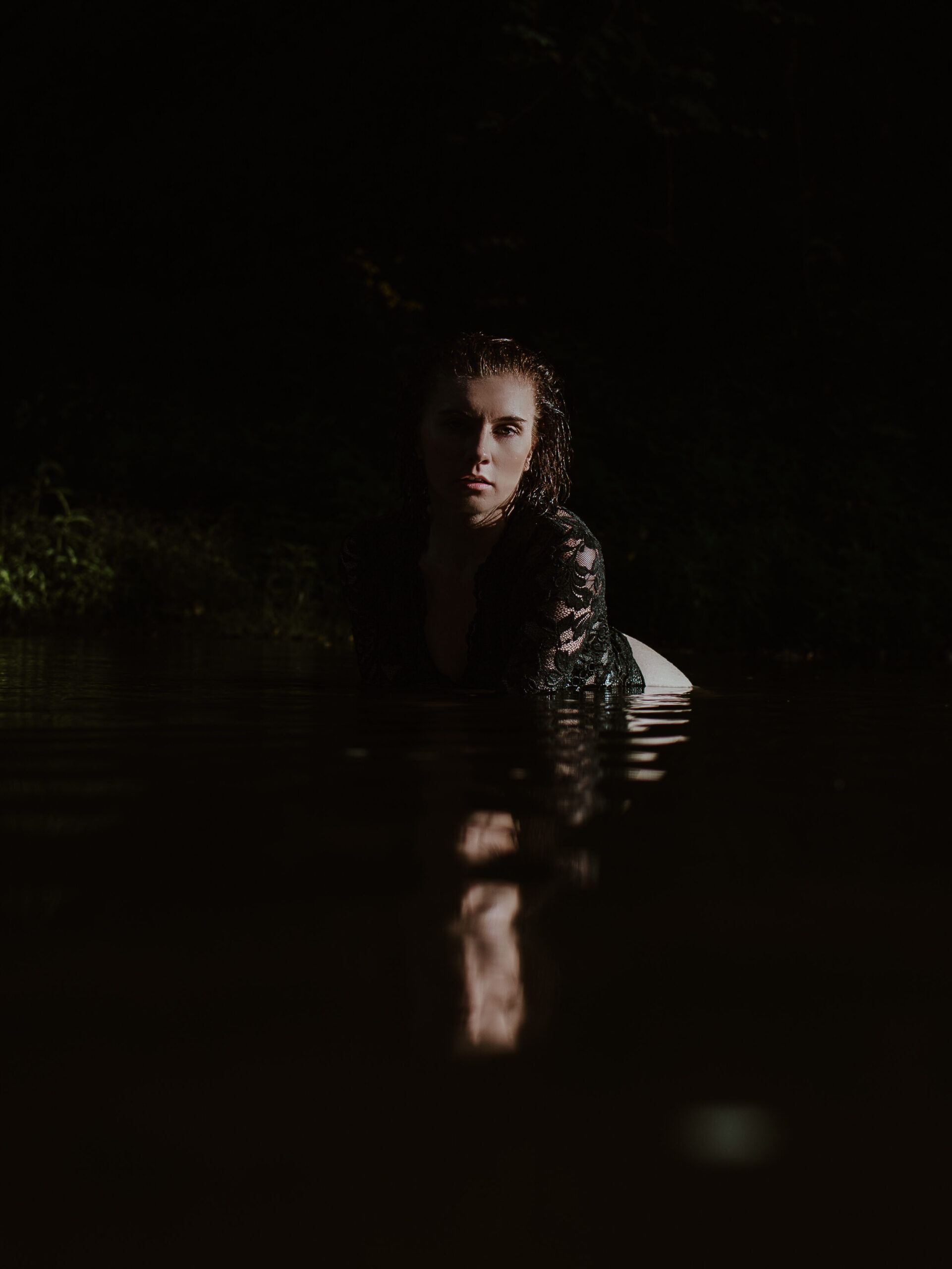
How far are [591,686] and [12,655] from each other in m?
2.48

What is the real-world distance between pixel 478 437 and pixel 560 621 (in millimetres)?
598

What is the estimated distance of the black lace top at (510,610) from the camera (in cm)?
375

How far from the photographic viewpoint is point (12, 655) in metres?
5.17

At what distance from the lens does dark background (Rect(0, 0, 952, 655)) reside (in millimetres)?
12422

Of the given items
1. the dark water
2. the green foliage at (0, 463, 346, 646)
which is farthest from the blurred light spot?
the green foliage at (0, 463, 346, 646)

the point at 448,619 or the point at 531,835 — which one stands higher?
the point at 448,619

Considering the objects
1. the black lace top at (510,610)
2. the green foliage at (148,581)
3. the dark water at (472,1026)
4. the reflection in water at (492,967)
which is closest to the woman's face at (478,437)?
the black lace top at (510,610)

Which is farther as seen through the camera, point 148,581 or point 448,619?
point 148,581

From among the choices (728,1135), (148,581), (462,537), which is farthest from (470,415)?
(148,581)

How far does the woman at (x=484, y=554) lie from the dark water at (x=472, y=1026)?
209 cm

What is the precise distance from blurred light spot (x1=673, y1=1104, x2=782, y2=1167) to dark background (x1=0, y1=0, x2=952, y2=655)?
10626 millimetres

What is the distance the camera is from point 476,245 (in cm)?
1452

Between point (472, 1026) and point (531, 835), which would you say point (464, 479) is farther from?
point (472, 1026)

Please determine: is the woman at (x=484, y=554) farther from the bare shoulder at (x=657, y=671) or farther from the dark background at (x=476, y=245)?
the dark background at (x=476, y=245)
